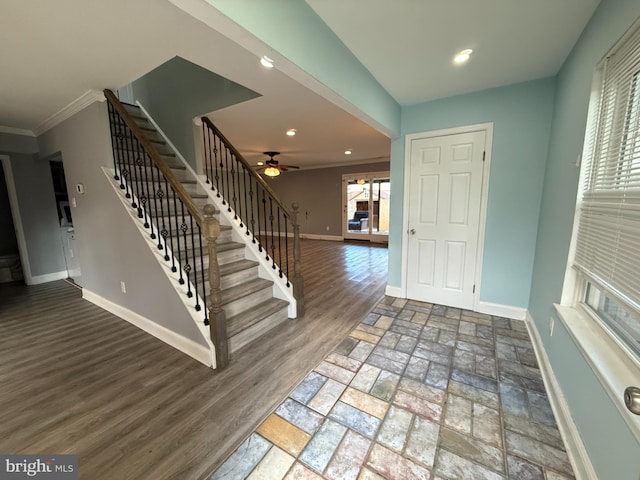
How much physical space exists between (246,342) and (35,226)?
15.0ft

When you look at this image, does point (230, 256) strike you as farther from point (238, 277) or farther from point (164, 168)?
point (164, 168)

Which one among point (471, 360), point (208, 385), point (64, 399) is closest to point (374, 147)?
point (471, 360)

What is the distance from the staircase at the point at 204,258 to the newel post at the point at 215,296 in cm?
6

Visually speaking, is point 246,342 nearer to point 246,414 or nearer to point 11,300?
point 246,414

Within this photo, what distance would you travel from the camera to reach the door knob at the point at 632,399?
2.14 feet

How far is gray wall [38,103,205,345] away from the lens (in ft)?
7.89

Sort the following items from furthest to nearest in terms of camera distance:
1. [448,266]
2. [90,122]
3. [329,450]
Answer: [448,266] < [90,122] < [329,450]

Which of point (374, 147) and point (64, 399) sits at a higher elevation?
point (374, 147)

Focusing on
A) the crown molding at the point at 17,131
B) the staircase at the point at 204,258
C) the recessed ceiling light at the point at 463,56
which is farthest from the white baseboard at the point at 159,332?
the recessed ceiling light at the point at 463,56

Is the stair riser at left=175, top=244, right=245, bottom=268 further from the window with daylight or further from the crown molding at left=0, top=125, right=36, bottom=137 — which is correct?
the crown molding at left=0, top=125, right=36, bottom=137

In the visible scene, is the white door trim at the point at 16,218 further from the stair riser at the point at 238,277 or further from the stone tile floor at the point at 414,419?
the stone tile floor at the point at 414,419

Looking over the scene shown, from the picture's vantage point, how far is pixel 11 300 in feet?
11.7

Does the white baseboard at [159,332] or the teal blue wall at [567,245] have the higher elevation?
the teal blue wall at [567,245]

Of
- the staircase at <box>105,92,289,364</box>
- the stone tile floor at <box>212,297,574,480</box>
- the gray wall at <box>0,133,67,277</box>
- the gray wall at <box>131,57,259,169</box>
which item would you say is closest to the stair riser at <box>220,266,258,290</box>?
the staircase at <box>105,92,289,364</box>
